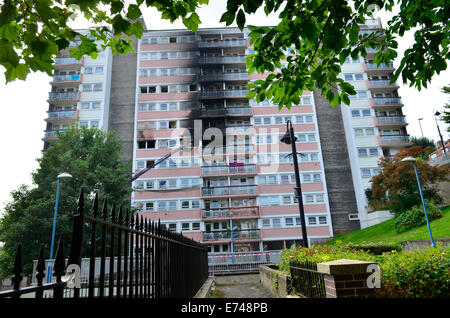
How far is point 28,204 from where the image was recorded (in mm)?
24844

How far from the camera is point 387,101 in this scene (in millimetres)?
44750

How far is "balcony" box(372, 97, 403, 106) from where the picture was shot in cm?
4459

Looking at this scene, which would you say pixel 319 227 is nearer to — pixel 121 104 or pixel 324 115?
pixel 324 115

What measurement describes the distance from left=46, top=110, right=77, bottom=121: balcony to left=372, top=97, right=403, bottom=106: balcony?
45.3m

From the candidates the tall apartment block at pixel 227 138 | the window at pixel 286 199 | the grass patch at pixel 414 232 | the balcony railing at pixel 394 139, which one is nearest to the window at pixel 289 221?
the tall apartment block at pixel 227 138

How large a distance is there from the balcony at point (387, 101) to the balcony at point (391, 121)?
2190 mm

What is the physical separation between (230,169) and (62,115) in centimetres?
2586

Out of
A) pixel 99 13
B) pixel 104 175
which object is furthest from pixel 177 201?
pixel 99 13

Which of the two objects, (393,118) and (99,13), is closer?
(99,13)

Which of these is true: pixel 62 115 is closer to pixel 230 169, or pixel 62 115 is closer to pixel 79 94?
pixel 79 94

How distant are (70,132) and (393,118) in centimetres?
4340

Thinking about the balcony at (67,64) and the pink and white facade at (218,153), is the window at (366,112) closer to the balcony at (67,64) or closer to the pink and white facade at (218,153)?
the pink and white facade at (218,153)

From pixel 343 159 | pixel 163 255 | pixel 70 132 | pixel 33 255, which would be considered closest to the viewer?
pixel 163 255

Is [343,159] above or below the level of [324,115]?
below
